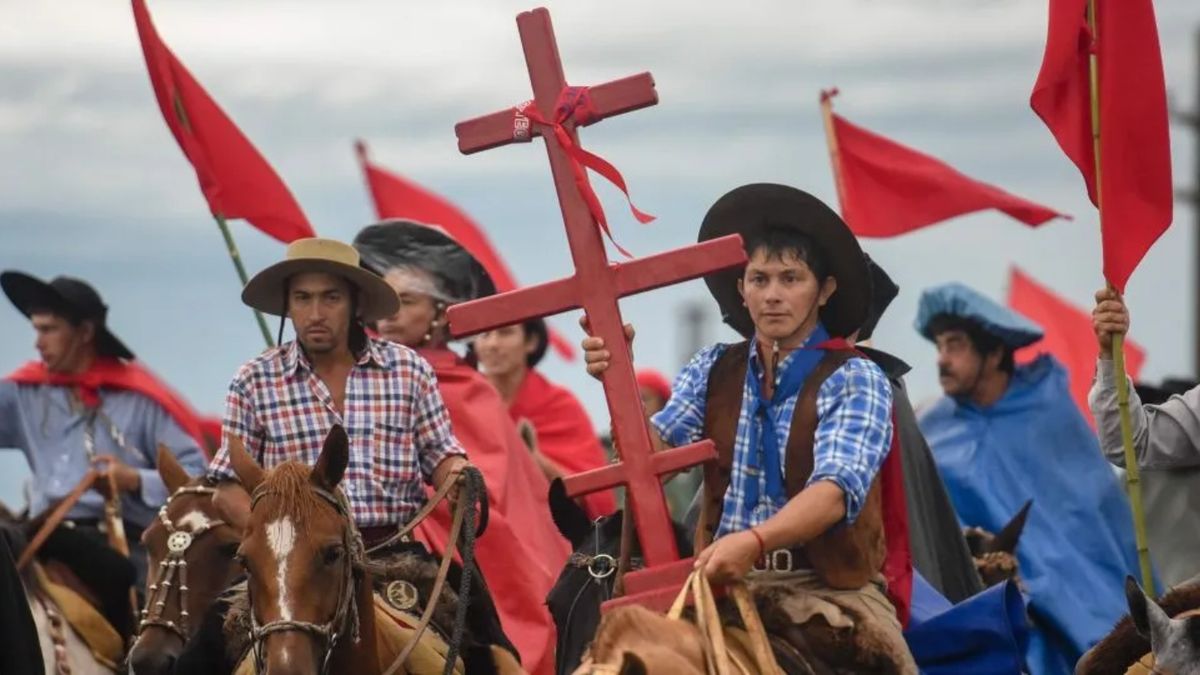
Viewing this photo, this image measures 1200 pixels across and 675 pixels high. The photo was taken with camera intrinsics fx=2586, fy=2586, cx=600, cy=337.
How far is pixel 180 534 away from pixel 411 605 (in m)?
1.36

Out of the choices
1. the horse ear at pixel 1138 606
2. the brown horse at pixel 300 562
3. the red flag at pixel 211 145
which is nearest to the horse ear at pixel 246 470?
the brown horse at pixel 300 562

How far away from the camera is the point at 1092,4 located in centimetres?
864

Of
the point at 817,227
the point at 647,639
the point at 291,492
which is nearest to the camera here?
the point at 647,639

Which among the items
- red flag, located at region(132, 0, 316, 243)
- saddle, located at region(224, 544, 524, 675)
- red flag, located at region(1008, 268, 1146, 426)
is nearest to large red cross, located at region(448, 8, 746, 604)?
saddle, located at region(224, 544, 524, 675)

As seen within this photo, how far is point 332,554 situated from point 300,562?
0.15 metres

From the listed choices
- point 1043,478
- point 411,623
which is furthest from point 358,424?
point 1043,478

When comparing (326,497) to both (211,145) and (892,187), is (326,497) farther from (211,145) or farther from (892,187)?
(892,187)

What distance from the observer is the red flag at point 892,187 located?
1389cm

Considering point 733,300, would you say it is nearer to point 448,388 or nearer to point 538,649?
point 538,649

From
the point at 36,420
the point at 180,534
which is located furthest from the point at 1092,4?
the point at 36,420

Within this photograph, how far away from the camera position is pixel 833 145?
14.0 m

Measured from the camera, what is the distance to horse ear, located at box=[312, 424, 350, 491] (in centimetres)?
780

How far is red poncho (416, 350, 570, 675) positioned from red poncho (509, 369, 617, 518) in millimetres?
2049

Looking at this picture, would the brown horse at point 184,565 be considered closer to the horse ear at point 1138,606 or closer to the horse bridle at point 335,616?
the horse bridle at point 335,616
